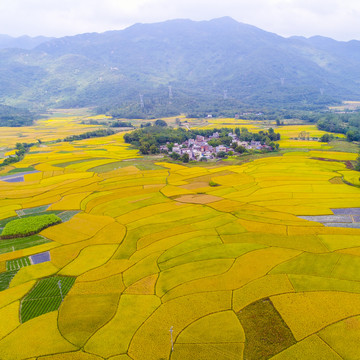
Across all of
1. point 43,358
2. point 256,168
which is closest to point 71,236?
point 43,358

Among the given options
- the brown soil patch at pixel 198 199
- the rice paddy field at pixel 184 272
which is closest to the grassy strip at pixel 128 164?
the rice paddy field at pixel 184 272

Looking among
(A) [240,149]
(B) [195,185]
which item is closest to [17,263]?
(B) [195,185]

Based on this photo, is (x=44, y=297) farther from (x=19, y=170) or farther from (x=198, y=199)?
(x=19, y=170)

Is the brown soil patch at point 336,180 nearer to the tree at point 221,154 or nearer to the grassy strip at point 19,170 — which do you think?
the tree at point 221,154

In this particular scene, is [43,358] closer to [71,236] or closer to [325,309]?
[71,236]

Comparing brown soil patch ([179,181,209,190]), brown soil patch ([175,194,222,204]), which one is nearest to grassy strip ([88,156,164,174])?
brown soil patch ([179,181,209,190])

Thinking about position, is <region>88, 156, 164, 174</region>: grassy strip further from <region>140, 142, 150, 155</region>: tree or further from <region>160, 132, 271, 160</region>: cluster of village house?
<region>160, 132, 271, 160</region>: cluster of village house
